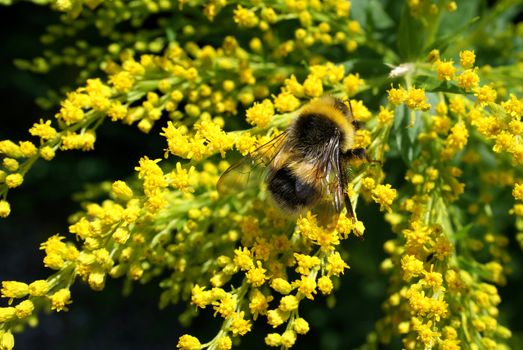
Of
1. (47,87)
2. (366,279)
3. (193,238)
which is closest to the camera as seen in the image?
(193,238)

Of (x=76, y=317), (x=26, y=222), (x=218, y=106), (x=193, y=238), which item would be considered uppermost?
(x=218, y=106)

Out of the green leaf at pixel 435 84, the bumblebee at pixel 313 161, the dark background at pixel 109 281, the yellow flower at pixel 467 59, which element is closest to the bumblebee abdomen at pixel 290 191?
the bumblebee at pixel 313 161

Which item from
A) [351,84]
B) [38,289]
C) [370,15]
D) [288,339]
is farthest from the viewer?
[370,15]

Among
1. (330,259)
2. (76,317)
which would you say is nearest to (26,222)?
(76,317)

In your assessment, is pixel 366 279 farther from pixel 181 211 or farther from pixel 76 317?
pixel 76 317

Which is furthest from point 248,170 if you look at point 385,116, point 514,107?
point 514,107

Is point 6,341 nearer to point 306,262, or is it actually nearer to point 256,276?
point 256,276

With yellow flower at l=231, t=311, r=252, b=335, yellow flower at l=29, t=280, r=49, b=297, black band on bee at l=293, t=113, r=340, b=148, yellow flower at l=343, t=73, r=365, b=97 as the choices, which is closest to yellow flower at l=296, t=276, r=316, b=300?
yellow flower at l=231, t=311, r=252, b=335

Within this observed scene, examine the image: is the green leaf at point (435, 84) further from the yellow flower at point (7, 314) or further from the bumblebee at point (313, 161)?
the yellow flower at point (7, 314)
